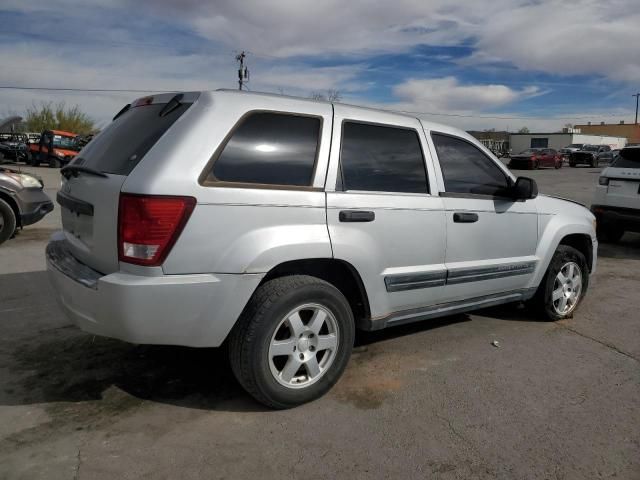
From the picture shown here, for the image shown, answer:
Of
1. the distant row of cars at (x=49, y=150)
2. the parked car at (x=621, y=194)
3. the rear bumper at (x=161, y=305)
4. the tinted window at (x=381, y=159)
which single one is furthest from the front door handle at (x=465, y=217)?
the distant row of cars at (x=49, y=150)

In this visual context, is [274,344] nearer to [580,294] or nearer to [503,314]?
[503,314]

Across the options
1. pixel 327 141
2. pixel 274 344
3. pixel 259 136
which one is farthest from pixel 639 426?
pixel 259 136

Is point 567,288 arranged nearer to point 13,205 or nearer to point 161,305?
point 161,305

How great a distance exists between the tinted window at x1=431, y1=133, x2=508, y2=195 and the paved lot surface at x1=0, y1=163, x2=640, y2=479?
1272 mm

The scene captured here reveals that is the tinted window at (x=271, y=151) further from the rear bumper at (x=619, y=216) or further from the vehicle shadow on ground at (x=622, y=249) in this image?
the vehicle shadow on ground at (x=622, y=249)

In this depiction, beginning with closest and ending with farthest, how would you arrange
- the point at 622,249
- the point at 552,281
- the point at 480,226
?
the point at 480,226
the point at 552,281
the point at 622,249

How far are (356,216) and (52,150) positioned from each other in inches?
1179

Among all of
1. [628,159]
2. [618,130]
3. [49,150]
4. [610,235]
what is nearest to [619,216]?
[628,159]

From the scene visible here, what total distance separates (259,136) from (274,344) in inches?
46.8

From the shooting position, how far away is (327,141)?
3.26 m

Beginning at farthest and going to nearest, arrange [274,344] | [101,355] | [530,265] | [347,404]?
[530,265], [101,355], [347,404], [274,344]

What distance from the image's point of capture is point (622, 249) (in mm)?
8938

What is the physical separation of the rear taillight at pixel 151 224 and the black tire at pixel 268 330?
23.0 inches

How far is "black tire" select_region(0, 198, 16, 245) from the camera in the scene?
7.67 m
